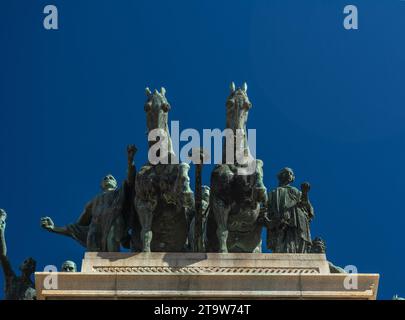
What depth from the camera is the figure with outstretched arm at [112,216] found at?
4188 cm

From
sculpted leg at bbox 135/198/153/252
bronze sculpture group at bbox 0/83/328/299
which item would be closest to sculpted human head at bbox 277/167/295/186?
bronze sculpture group at bbox 0/83/328/299

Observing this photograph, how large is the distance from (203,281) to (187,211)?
2.82 m

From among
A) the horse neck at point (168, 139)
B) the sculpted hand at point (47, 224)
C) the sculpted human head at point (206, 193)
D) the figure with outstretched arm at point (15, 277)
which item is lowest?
the figure with outstretched arm at point (15, 277)

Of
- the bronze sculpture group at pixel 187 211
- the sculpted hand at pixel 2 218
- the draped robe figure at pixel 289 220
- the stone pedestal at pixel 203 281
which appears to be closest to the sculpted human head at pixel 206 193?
the bronze sculpture group at pixel 187 211

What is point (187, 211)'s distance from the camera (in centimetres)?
4153

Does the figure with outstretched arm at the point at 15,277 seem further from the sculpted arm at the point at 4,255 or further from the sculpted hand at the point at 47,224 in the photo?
the sculpted hand at the point at 47,224

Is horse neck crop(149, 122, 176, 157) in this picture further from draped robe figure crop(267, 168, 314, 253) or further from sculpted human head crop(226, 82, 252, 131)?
draped robe figure crop(267, 168, 314, 253)

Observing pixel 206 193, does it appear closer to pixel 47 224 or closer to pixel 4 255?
pixel 47 224

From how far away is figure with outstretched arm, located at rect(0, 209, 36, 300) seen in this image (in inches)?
1660

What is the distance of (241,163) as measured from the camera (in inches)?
1631

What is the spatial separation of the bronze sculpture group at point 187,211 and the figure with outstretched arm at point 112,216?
0.09 ft

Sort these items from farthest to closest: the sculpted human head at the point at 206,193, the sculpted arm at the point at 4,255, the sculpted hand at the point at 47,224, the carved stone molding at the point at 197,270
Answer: the sculpted human head at the point at 206,193 → the sculpted hand at the point at 47,224 → the sculpted arm at the point at 4,255 → the carved stone molding at the point at 197,270

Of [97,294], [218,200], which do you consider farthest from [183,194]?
[97,294]

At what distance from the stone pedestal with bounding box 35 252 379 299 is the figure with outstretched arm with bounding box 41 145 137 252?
1.86m
